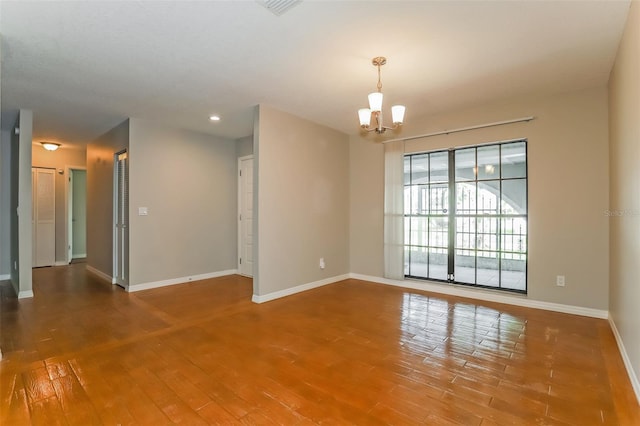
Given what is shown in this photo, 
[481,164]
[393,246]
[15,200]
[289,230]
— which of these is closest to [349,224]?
[393,246]

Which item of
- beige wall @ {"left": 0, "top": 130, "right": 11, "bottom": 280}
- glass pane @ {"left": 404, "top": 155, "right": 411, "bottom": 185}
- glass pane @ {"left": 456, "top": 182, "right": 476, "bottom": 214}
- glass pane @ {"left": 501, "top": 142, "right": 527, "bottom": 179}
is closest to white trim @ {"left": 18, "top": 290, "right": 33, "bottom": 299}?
beige wall @ {"left": 0, "top": 130, "right": 11, "bottom": 280}

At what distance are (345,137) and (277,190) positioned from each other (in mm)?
2073

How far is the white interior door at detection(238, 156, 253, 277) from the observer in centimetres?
591

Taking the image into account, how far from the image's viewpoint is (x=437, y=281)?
190 inches

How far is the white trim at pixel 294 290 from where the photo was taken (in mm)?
4195

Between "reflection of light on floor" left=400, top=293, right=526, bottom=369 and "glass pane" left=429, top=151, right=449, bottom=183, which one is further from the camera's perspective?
"glass pane" left=429, top=151, right=449, bottom=183

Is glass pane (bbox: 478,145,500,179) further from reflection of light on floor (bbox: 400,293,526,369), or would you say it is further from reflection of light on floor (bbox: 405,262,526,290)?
reflection of light on floor (bbox: 400,293,526,369)

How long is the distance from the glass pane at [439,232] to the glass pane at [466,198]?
28cm

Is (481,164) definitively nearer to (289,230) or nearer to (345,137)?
(345,137)

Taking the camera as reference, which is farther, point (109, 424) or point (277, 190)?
point (277, 190)

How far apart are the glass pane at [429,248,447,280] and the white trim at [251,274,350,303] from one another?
61.1 inches

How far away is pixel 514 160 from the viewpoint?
14.1 ft

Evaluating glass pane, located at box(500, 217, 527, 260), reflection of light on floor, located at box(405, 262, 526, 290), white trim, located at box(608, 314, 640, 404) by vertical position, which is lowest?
white trim, located at box(608, 314, 640, 404)

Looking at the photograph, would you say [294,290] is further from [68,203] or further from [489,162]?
[68,203]
